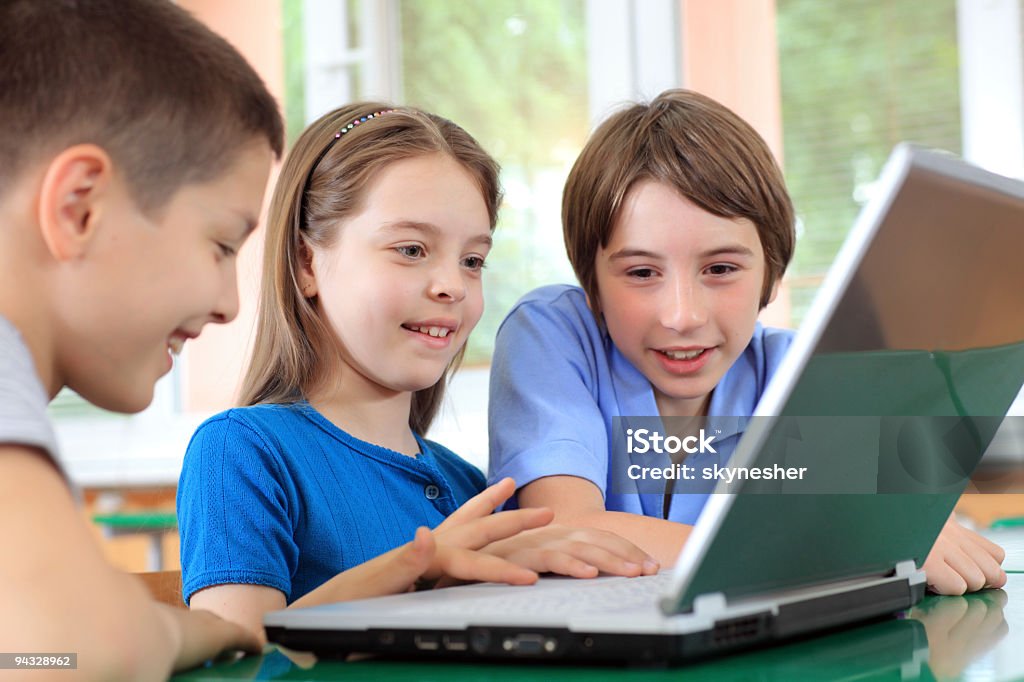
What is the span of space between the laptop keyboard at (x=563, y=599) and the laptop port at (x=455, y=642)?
16 mm

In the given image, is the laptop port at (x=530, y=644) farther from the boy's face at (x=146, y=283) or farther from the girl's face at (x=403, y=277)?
the girl's face at (x=403, y=277)

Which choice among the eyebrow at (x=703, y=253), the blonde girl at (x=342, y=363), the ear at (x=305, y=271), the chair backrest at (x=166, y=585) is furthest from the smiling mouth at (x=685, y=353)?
the chair backrest at (x=166, y=585)

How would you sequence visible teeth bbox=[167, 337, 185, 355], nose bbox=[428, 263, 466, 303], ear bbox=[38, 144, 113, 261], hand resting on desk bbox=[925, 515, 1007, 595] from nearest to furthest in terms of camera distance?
ear bbox=[38, 144, 113, 261], visible teeth bbox=[167, 337, 185, 355], hand resting on desk bbox=[925, 515, 1007, 595], nose bbox=[428, 263, 466, 303]

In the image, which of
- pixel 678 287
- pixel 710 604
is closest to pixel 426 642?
pixel 710 604

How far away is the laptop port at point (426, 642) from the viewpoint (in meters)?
0.63

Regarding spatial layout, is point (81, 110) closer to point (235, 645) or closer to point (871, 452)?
point (235, 645)

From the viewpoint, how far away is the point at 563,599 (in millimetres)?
690

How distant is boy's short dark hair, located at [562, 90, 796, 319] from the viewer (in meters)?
1.30

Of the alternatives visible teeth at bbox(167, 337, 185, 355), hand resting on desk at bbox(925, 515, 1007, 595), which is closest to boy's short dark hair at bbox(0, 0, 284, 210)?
visible teeth at bbox(167, 337, 185, 355)

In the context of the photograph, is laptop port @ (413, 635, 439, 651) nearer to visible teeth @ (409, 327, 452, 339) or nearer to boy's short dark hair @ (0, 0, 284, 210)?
boy's short dark hair @ (0, 0, 284, 210)

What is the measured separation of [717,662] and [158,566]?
9.34 feet

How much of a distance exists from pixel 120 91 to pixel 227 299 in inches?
6.2

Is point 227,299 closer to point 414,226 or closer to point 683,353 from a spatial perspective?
point 414,226

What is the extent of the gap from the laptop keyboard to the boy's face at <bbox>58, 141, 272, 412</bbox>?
248mm
